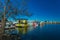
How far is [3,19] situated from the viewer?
14.9 meters

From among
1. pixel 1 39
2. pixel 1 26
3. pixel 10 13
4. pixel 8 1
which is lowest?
pixel 1 39

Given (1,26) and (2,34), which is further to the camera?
(1,26)

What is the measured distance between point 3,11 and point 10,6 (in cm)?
68

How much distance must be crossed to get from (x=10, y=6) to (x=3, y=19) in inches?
48.3

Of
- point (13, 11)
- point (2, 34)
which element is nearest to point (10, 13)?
point (13, 11)

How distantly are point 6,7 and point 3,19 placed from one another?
1.03 metres

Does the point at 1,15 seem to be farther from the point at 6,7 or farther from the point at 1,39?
the point at 1,39

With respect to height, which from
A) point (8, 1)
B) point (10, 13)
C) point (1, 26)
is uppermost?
point (8, 1)

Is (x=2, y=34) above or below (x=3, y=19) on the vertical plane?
below

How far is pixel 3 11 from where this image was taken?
14.6 meters

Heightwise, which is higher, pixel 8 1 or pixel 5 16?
pixel 8 1

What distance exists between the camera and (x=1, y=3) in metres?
14.6

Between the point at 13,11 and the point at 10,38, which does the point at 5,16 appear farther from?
the point at 10,38

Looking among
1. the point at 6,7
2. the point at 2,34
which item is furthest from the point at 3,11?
the point at 2,34
